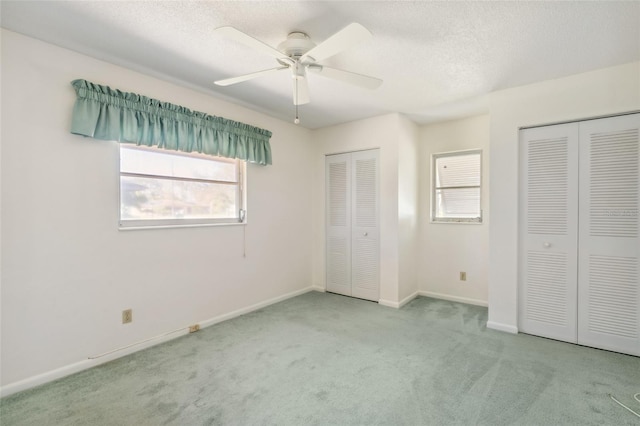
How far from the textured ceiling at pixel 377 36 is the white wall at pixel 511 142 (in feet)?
0.46

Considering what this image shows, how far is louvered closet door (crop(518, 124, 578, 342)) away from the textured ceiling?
628 millimetres

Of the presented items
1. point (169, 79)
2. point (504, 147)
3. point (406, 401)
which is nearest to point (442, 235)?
point (504, 147)

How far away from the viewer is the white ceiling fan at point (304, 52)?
1599 millimetres

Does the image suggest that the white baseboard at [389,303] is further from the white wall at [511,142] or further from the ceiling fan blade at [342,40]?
the ceiling fan blade at [342,40]

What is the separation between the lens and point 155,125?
2.58 meters

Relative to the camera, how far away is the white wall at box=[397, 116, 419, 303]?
3723 mm

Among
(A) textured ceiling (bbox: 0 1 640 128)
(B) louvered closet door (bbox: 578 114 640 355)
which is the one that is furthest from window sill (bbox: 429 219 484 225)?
(A) textured ceiling (bbox: 0 1 640 128)

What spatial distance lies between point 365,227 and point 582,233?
7.16ft

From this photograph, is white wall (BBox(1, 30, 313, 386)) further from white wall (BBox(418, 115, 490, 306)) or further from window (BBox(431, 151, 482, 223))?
window (BBox(431, 151, 482, 223))

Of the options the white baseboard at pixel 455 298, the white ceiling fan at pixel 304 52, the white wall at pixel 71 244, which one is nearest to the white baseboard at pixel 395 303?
the white baseboard at pixel 455 298

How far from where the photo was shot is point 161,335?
2693mm

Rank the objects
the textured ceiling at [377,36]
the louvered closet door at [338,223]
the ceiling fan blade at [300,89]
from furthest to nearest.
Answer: the louvered closet door at [338,223], the ceiling fan blade at [300,89], the textured ceiling at [377,36]

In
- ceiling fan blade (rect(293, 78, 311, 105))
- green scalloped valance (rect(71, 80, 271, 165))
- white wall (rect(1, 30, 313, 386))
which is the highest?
ceiling fan blade (rect(293, 78, 311, 105))

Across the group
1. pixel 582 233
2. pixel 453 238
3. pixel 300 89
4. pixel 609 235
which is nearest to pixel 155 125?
pixel 300 89
